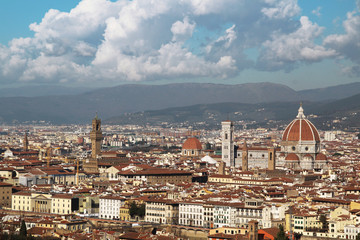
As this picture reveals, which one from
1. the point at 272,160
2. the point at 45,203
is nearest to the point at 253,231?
the point at 45,203

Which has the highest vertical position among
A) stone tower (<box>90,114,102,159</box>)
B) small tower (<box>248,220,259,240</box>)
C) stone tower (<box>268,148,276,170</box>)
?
stone tower (<box>90,114,102,159</box>)

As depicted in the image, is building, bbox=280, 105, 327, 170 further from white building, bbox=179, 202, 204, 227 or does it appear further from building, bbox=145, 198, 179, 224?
white building, bbox=179, 202, 204, 227

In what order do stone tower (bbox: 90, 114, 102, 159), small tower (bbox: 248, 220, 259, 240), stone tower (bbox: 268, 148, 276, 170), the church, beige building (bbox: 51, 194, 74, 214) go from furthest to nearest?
stone tower (bbox: 90, 114, 102, 159) → the church → stone tower (bbox: 268, 148, 276, 170) → beige building (bbox: 51, 194, 74, 214) → small tower (bbox: 248, 220, 259, 240)

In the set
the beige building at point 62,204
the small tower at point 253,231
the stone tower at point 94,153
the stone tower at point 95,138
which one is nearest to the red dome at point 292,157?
the stone tower at point 94,153

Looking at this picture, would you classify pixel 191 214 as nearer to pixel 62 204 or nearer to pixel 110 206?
pixel 110 206

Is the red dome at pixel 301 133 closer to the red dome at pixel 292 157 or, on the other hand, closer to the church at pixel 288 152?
the church at pixel 288 152

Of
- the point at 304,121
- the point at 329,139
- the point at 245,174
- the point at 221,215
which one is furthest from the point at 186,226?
the point at 329,139

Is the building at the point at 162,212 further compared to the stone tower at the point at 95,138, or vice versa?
the stone tower at the point at 95,138

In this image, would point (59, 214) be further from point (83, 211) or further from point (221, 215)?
point (221, 215)

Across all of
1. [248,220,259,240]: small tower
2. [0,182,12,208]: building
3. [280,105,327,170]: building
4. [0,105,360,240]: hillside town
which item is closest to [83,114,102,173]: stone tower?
[0,105,360,240]: hillside town
